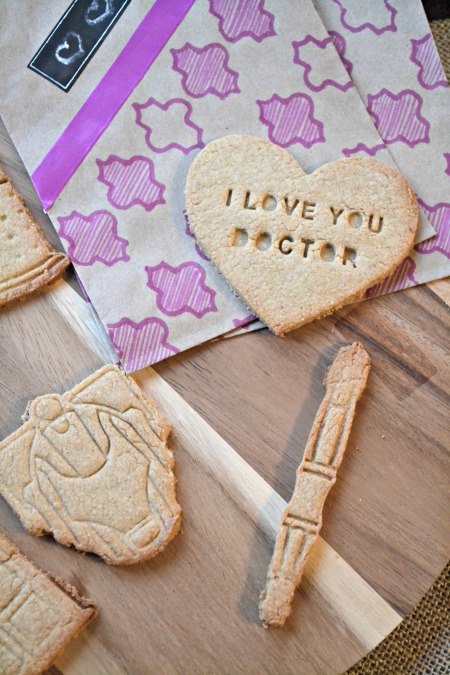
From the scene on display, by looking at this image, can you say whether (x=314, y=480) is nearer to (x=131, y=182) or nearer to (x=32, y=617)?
(x=32, y=617)

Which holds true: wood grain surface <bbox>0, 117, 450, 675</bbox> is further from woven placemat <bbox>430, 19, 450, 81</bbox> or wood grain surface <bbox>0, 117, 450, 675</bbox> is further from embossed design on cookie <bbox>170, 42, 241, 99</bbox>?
woven placemat <bbox>430, 19, 450, 81</bbox>

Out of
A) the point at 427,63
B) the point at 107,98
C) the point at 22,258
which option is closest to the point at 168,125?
the point at 107,98

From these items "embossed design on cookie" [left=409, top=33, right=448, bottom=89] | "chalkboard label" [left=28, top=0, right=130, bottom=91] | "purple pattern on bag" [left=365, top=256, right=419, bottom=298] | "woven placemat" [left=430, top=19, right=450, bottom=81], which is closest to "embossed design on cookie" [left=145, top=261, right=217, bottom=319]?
"purple pattern on bag" [left=365, top=256, right=419, bottom=298]

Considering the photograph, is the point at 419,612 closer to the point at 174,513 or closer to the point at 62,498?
the point at 174,513

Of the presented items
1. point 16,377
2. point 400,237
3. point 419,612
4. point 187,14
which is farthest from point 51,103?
point 419,612

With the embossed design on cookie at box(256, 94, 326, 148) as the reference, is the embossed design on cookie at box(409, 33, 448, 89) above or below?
below

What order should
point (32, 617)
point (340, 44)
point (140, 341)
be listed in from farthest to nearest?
point (340, 44), point (140, 341), point (32, 617)
